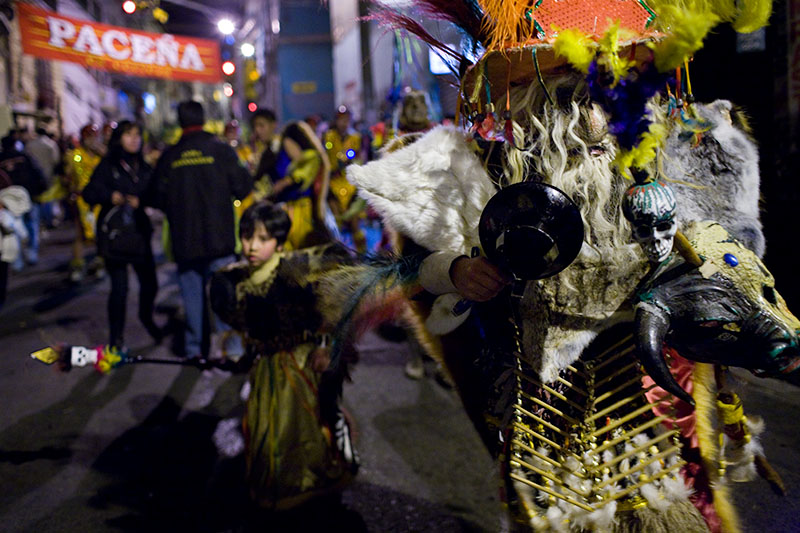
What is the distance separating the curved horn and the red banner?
11380 millimetres

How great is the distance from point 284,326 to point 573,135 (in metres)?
1.96

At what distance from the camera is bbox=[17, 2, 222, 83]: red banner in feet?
32.0

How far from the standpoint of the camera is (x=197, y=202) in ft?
14.7

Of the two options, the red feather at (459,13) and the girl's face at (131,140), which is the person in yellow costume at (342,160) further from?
the red feather at (459,13)

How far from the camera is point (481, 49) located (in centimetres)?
161

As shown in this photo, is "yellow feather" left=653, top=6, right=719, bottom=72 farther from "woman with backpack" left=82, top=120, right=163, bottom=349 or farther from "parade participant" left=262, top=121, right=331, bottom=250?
"woman with backpack" left=82, top=120, right=163, bottom=349

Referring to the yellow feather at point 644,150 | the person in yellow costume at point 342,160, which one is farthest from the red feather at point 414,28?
the person in yellow costume at point 342,160

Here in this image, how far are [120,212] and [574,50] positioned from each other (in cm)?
451

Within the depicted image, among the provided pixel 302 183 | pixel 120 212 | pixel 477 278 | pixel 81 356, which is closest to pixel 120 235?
pixel 120 212

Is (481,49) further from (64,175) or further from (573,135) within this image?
(64,175)

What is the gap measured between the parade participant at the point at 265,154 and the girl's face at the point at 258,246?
280cm

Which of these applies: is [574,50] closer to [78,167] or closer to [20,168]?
[20,168]

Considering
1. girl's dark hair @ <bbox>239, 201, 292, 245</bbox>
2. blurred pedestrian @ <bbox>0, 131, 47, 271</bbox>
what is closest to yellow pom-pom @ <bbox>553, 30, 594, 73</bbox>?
girl's dark hair @ <bbox>239, 201, 292, 245</bbox>

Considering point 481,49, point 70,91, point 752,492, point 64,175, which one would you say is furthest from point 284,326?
point 70,91
